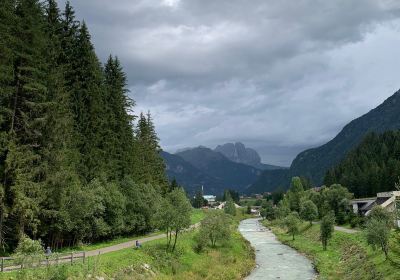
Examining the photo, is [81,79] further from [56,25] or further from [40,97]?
[40,97]

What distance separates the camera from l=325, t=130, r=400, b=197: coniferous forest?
452 feet

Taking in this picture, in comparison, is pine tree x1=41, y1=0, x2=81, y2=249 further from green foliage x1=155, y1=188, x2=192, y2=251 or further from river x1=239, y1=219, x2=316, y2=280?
river x1=239, y1=219, x2=316, y2=280

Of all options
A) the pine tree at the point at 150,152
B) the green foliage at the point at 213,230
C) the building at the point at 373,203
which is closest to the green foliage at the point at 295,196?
the building at the point at 373,203

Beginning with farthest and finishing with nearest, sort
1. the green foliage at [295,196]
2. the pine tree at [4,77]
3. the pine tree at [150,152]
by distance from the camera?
the green foliage at [295,196] → the pine tree at [150,152] → the pine tree at [4,77]

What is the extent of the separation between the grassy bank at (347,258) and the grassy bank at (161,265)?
1095cm

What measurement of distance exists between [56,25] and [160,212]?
93.0 ft

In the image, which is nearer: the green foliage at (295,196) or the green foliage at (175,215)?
the green foliage at (175,215)

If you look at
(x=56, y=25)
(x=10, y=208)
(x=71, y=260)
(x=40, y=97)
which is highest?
(x=56, y=25)

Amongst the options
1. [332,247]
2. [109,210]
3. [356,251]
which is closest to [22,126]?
[109,210]

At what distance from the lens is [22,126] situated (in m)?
44.3

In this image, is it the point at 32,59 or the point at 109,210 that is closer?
the point at 32,59

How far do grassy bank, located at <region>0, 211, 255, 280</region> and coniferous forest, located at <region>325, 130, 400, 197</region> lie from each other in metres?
80.3

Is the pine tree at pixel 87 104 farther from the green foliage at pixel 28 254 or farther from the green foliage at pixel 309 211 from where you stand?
the green foliage at pixel 309 211

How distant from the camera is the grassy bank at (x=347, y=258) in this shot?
147ft
